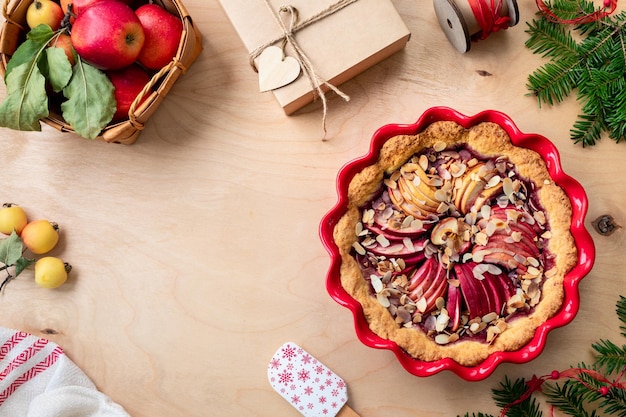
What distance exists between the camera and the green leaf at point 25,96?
1.13 meters

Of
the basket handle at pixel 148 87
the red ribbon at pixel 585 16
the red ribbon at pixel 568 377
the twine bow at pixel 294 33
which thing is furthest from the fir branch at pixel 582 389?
the basket handle at pixel 148 87

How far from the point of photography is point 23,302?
1331 millimetres

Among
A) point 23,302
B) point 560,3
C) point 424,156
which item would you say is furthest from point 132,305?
point 560,3

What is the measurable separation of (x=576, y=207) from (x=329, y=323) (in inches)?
22.2

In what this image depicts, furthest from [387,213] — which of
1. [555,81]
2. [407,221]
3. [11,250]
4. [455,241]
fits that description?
[11,250]

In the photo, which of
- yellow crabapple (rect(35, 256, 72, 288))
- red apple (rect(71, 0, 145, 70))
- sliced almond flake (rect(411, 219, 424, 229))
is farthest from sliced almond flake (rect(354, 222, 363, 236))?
yellow crabapple (rect(35, 256, 72, 288))

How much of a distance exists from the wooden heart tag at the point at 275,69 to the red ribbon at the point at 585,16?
1.82ft

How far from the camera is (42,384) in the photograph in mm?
1321

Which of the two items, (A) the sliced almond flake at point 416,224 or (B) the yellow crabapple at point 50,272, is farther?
(B) the yellow crabapple at point 50,272

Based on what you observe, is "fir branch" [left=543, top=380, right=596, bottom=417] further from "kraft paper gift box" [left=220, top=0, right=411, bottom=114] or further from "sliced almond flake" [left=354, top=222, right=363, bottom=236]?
"kraft paper gift box" [left=220, top=0, right=411, bottom=114]

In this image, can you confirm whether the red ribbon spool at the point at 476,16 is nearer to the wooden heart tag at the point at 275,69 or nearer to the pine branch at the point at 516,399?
the wooden heart tag at the point at 275,69

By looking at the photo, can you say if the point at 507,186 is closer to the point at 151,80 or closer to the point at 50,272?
the point at 151,80

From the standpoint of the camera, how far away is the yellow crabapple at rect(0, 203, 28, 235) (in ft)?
4.22

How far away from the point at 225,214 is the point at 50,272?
15.7 inches
